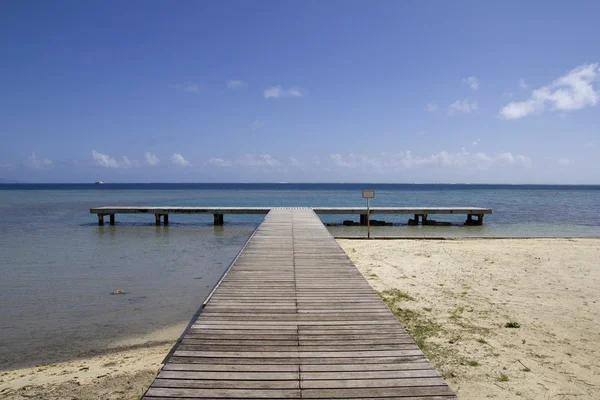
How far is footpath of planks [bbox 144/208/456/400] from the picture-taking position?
2.87 m

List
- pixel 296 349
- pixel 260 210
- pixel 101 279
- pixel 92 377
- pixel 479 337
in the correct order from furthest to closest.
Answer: pixel 260 210, pixel 101 279, pixel 479 337, pixel 92 377, pixel 296 349

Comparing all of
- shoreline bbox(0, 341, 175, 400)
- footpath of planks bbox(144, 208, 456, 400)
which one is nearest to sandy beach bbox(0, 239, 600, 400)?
shoreline bbox(0, 341, 175, 400)

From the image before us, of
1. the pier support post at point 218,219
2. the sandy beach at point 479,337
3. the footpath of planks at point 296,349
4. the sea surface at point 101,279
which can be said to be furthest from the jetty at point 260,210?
the footpath of planks at point 296,349

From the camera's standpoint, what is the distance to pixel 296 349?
3.55 meters

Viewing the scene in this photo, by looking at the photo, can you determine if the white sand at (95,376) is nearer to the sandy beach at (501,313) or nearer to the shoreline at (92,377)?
the shoreline at (92,377)

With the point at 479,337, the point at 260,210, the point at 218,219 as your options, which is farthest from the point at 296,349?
the point at 218,219

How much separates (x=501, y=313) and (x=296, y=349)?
418cm

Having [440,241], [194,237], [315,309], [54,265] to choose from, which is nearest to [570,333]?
[315,309]

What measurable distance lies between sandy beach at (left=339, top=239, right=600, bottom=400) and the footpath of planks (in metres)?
1.03

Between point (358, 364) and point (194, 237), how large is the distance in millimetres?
14226

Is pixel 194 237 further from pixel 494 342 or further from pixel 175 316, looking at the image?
pixel 494 342

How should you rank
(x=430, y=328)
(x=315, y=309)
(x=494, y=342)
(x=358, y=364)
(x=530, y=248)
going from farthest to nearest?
(x=530, y=248), (x=430, y=328), (x=494, y=342), (x=315, y=309), (x=358, y=364)

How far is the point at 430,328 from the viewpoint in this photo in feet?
18.6

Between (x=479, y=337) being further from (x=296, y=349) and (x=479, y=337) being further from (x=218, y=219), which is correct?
(x=218, y=219)
